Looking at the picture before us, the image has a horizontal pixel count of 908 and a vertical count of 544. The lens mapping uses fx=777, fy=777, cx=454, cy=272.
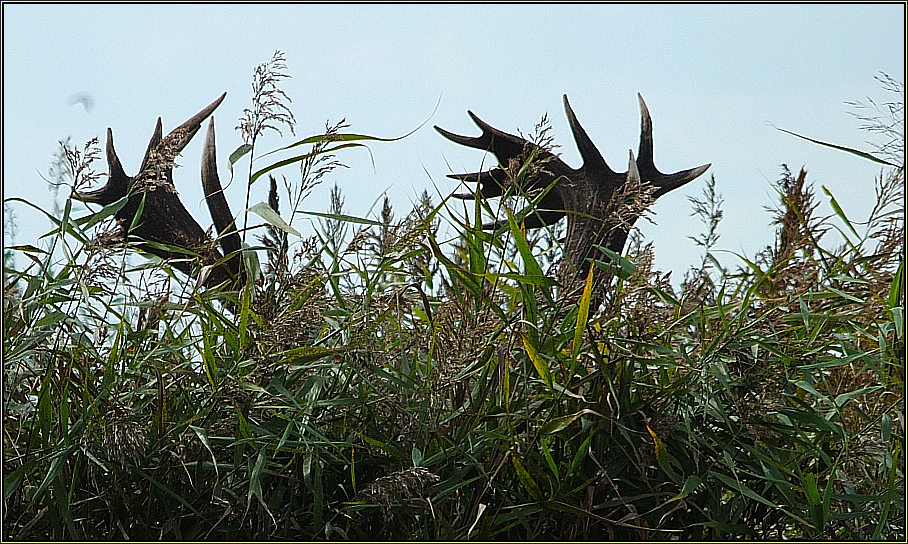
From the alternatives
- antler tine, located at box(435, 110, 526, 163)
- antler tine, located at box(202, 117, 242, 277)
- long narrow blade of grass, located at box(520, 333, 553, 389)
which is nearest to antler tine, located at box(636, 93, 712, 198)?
antler tine, located at box(435, 110, 526, 163)

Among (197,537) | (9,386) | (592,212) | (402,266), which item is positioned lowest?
(197,537)

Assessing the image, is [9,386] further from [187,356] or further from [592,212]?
[592,212]

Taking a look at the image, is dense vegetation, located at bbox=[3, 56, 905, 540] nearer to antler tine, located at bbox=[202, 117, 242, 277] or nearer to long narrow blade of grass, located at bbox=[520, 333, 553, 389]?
long narrow blade of grass, located at bbox=[520, 333, 553, 389]

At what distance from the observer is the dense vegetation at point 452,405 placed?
0.53 metres

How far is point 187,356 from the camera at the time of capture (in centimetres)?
63

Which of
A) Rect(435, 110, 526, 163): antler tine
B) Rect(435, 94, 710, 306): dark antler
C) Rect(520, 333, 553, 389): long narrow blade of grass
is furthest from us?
Rect(435, 110, 526, 163): antler tine

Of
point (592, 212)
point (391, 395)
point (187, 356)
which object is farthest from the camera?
point (592, 212)

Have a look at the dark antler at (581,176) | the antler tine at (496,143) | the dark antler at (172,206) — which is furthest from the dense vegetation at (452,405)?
the antler tine at (496,143)

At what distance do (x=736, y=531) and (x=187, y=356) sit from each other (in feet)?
1.43

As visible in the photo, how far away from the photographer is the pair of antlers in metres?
0.57

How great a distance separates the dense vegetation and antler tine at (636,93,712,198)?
69 centimetres

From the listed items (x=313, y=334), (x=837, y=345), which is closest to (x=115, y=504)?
(x=313, y=334)

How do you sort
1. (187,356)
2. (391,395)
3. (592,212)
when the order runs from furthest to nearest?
(592,212) → (187,356) → (391,395)

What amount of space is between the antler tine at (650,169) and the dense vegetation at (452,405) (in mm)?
686
